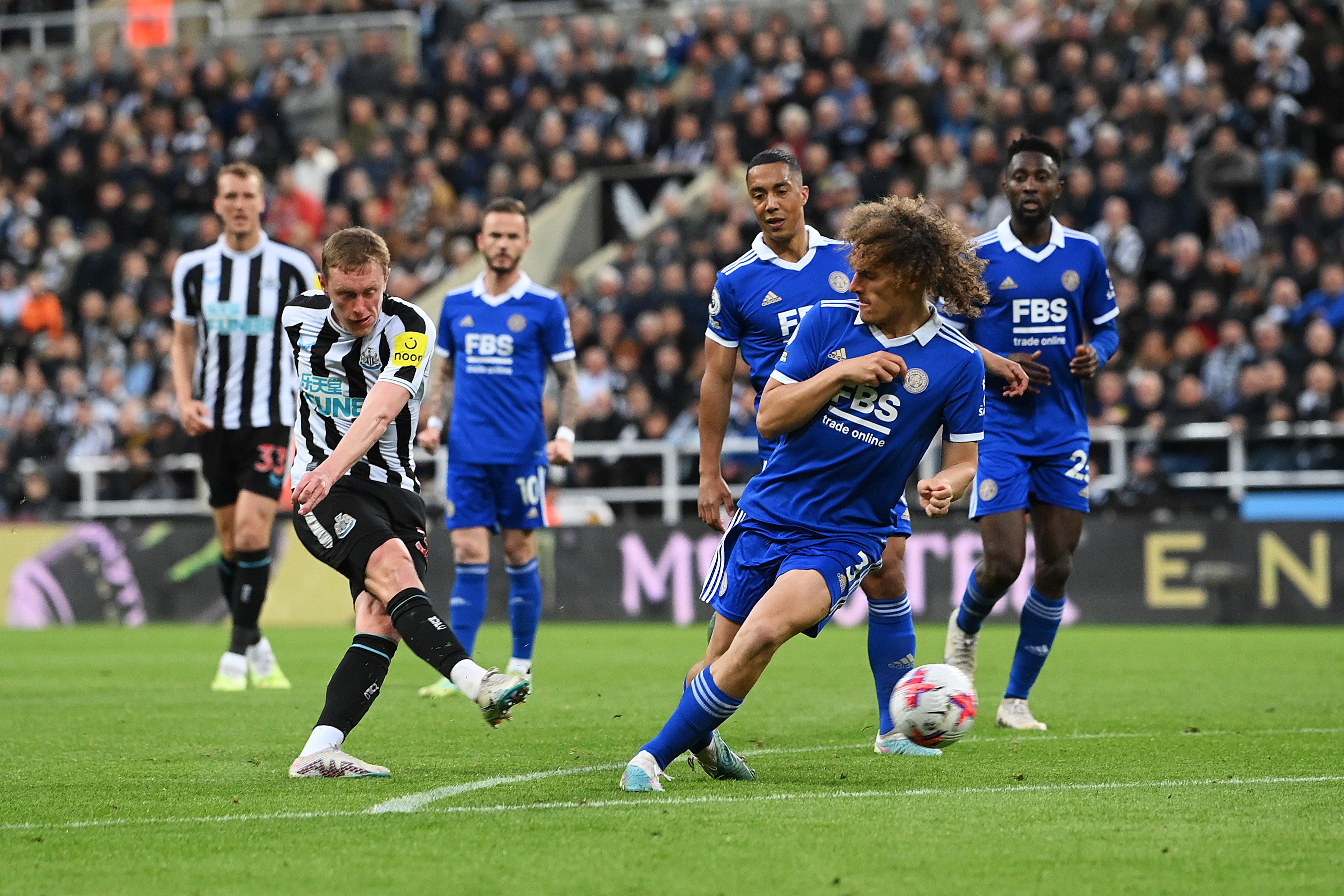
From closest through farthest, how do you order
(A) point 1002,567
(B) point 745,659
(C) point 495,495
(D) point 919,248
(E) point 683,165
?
(B) point 745,659, (D) point 919,248, (A) point 1002,567, (C) point 495,495, (E) point 683,165

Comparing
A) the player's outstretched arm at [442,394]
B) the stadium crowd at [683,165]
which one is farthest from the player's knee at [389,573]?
the stadium crowd at [683,165]

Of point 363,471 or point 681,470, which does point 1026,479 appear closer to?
point 363,471

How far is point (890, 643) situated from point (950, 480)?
5.43 feet

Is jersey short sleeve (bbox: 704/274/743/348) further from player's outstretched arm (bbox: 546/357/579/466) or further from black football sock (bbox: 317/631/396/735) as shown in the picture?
player's outstretched arm (bbox: 546/357/579/466)

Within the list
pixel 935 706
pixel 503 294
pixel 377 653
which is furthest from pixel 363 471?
pixel 503 294

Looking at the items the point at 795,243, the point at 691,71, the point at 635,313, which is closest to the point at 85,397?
the point at 635,313

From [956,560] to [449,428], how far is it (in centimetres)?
686

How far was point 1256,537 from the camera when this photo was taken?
1537 cm

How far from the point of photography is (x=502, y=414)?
10344mm

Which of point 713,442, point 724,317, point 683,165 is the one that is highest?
point 683,165

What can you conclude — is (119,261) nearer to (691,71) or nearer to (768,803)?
(691,71)

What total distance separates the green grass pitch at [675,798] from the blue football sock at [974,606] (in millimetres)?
478

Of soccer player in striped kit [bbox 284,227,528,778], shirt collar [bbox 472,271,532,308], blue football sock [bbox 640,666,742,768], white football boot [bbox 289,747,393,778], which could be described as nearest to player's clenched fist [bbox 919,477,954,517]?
blue football sock [bbox 640,666,742,768]

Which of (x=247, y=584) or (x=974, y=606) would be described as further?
(x=247, y=584)
